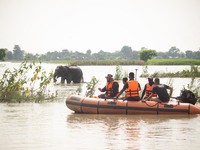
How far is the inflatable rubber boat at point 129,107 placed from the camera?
14297 mm

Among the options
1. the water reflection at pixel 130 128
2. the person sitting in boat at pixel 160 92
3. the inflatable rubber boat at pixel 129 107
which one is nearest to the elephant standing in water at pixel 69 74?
the inflatable rubber boat at pixel 129 107

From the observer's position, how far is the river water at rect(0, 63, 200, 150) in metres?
9.96

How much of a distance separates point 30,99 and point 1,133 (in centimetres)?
637

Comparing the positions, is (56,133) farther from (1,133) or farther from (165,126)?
(165,126)

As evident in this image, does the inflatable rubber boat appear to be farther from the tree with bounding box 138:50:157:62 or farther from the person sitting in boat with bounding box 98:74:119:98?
the tree with bounding box 138:50:157:62

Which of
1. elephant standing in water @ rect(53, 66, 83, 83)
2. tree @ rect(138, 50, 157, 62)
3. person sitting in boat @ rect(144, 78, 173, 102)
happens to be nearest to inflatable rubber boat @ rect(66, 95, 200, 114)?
person sitting in boat @ rect(144, 78, 173, 102)

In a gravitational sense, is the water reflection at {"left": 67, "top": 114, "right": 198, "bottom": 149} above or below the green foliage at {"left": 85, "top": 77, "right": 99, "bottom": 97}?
below

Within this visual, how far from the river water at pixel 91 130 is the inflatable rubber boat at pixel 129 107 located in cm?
19

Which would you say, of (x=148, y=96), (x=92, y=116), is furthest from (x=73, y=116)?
(x=148, y=96)

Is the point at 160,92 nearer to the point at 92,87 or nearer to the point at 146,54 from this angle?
the point at 92,87

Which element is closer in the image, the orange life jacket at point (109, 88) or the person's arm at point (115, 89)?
the person's arm at point (115, 89)

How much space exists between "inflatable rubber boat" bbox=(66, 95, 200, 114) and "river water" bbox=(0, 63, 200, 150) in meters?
0.19

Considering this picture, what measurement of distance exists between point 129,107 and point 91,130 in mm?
2822

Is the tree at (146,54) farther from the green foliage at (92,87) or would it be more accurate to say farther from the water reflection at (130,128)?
the water reflection at (130,128)
